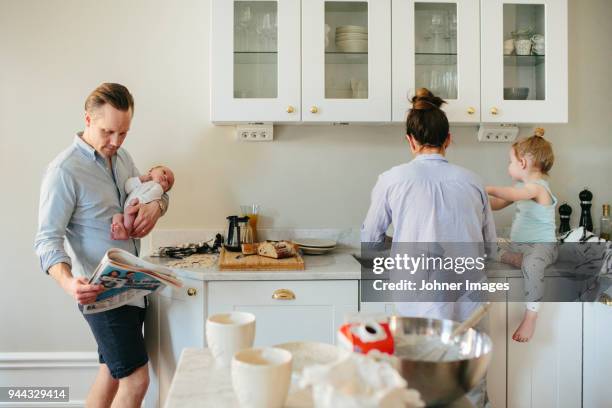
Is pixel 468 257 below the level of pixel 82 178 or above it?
below

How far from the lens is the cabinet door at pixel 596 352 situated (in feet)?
7.03

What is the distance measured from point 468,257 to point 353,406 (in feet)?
3.91

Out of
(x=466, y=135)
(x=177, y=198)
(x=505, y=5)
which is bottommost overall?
(x=177, y=198)

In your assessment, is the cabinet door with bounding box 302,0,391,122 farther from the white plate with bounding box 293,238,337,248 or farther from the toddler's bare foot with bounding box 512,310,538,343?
the toddler's bare foot with bounding box 512,310,538,343

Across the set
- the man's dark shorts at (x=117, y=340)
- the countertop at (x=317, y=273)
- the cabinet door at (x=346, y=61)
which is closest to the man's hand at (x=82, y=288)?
the man's dark shorts at (x=117, y=340)

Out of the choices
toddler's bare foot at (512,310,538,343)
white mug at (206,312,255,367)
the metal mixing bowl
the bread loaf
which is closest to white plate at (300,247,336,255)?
the bread loaf

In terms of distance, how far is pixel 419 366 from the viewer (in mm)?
836

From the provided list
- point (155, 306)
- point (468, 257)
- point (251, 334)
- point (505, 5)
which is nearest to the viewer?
point (251, 334)

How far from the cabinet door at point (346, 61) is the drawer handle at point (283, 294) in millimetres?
778

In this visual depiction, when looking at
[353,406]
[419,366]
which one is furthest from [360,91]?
[353,406]

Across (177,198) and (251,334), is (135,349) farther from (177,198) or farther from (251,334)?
(251,334)

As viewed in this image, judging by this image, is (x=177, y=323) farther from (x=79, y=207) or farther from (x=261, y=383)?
(x=261, y=383)

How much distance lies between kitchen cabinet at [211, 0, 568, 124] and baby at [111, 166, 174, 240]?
1.18 feet

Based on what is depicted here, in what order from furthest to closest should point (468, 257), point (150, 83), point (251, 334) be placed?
point (150, 83), point (468, 257), point (251, 334)
